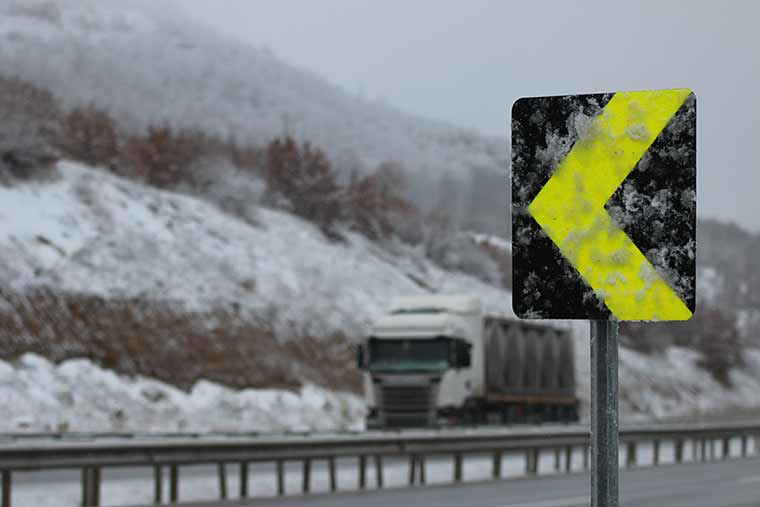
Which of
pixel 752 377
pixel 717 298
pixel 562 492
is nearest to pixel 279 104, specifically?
pixel 752 377

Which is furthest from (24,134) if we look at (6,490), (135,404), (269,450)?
(6,490)

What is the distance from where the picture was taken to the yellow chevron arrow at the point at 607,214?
425cm

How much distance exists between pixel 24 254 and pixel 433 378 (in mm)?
15959

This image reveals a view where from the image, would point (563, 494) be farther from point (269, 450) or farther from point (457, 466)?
point (457, 466)

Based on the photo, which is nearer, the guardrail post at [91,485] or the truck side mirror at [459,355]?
the guardrail post at [91,485]

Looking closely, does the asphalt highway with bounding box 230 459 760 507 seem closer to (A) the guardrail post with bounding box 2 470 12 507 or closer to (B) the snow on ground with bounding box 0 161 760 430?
(A) the guardrail post with bounding box 2 470 12 507

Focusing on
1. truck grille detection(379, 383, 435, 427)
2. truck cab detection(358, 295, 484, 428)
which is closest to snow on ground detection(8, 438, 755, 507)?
truck grille detection(379, 383, 435, 427)

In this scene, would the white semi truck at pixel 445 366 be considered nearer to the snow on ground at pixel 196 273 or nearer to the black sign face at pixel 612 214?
the snow on ground at pixel 196 273

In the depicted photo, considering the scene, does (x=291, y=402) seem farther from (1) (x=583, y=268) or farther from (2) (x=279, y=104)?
(2) (x=279, y=104)

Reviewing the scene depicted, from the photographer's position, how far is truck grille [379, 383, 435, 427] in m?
35.7

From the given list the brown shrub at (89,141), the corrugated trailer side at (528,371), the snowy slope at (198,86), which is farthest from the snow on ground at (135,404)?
the snowy slope at (198,86)

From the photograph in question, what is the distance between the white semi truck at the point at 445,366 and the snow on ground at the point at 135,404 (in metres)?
6.64

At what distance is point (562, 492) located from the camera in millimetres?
21125

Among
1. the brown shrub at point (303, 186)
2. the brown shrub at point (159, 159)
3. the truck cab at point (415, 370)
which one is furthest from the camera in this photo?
the brown shrub at point (303, 186)
